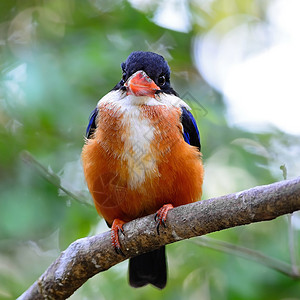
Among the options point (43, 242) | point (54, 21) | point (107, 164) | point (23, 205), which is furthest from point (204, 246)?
point (54, 21)

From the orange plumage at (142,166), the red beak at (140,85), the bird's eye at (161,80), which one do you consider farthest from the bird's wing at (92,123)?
the bird's eye at (161,80)

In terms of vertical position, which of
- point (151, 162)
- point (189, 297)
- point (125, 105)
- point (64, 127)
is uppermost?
point (64, 127)

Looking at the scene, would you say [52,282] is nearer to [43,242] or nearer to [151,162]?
[151,162]

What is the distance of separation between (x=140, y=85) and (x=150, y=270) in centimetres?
161

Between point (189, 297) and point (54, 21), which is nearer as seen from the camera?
point (189, 297)

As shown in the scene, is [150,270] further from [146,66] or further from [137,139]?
[146,66]

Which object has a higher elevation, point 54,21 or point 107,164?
point 54,21

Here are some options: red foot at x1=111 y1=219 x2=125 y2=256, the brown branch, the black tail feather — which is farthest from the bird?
the black tail feather

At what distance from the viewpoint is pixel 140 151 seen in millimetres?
3523

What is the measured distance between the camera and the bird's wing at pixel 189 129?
3848 mm

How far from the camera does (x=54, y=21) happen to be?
5301mm

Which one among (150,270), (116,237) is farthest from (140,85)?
(150,270)

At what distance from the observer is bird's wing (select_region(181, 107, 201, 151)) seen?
12.6ft

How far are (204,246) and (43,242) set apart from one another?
84.6 inches
